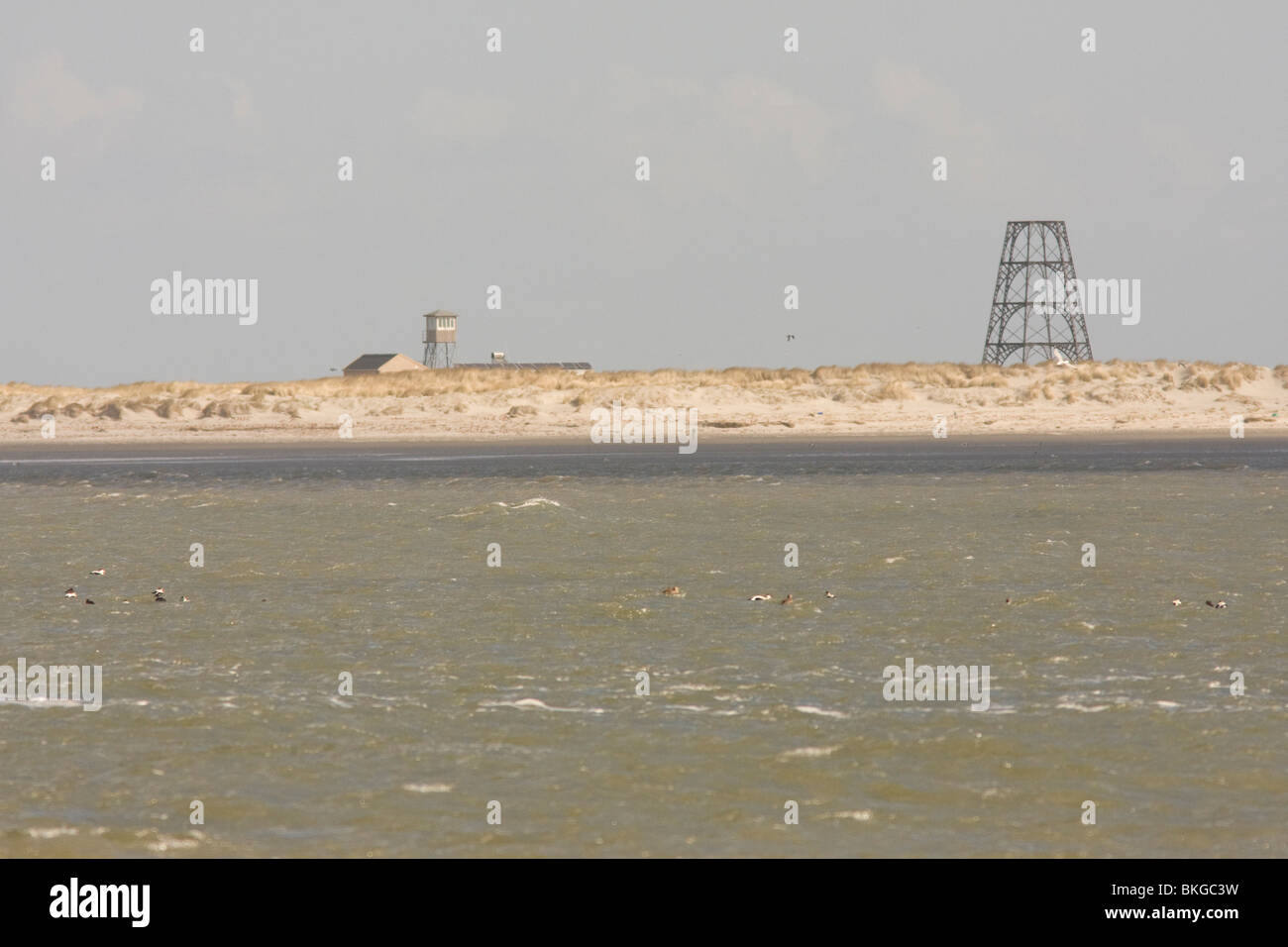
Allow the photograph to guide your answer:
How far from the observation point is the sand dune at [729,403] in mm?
64812

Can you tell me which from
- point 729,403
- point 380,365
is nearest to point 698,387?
point 729,403

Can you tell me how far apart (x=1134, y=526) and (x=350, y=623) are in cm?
1537

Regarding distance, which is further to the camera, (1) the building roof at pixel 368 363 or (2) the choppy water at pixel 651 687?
(1) the building roof at pixel 368 363

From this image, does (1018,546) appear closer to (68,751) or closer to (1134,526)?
(1134,526)

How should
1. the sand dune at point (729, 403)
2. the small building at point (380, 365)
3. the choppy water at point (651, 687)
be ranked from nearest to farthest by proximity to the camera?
the choppy water at point (651, 687)
the sand dune at point (729, 403)
the small building at point (380, 365)

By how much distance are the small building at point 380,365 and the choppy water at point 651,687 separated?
93.8 metres

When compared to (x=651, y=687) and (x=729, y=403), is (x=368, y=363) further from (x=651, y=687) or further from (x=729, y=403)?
(x=651, y=687)

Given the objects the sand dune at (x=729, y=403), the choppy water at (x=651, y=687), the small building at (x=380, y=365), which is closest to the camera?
the choppy water at (x=651, y=687)

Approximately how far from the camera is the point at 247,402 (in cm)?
7006

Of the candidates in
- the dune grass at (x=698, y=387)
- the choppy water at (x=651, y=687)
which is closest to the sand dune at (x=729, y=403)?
the dune grass at (x=698, y=387)

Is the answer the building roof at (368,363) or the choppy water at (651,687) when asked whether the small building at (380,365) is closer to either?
the building roof at (368,363)

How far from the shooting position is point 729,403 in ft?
231

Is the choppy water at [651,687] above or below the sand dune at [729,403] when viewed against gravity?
below
